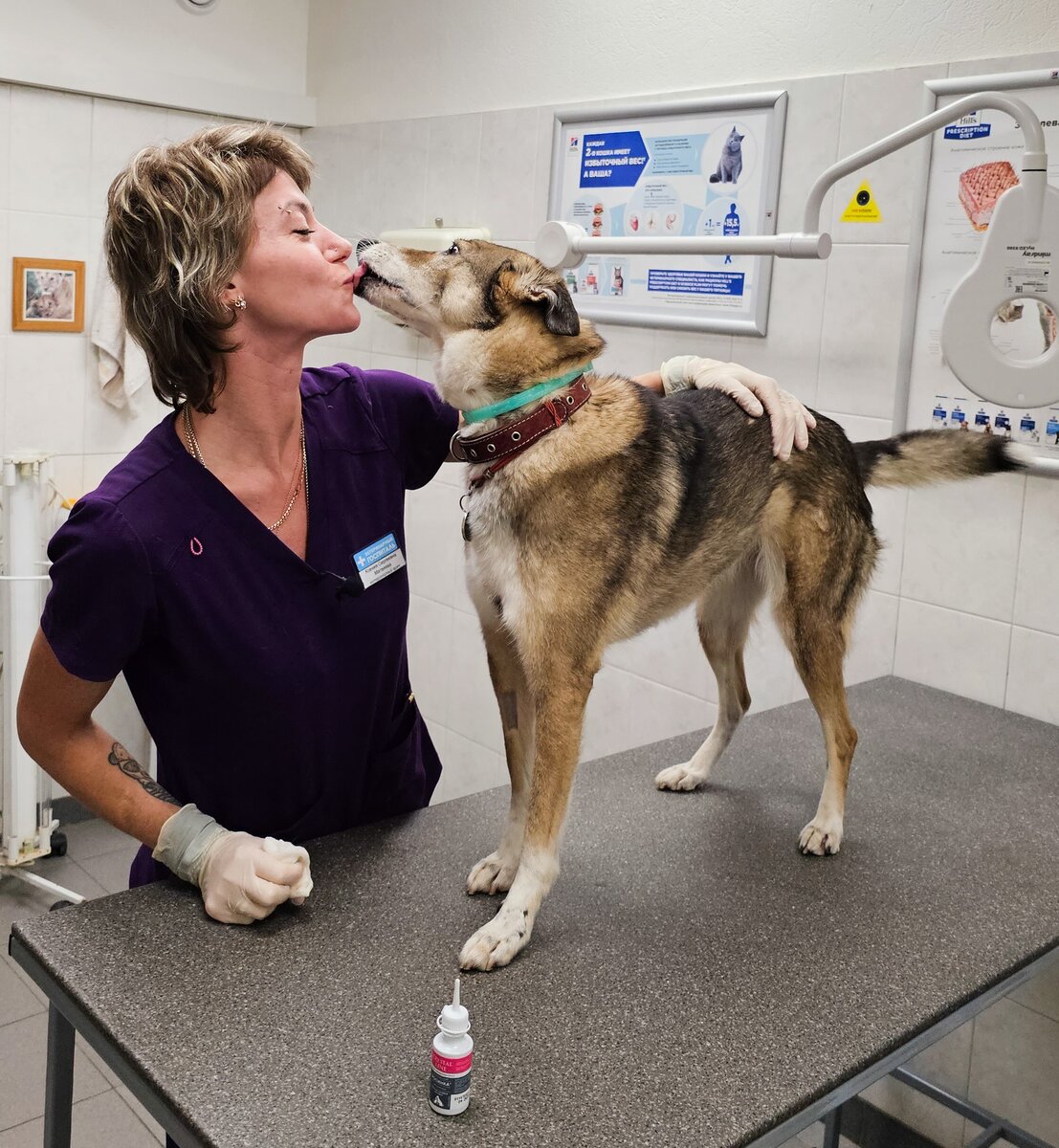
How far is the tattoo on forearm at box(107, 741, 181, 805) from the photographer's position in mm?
1350

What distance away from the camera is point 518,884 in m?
1.28

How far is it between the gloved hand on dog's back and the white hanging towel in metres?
2.39

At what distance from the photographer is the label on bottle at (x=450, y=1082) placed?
97cm

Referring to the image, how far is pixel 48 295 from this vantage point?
11.0ft

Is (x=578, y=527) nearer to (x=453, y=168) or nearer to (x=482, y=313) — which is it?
(x=482, y=313)

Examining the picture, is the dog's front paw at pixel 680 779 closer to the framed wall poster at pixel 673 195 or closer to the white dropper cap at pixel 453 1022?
the white dropper cap at pixel 453 1022

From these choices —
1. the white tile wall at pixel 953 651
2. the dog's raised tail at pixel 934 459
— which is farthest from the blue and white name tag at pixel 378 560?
the white tile wall at pixel 953 651

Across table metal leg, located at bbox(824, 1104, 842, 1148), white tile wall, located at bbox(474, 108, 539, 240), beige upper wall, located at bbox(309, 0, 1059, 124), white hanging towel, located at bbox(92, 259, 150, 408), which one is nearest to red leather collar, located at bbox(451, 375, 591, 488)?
beige upper wall, located at bbox(309, 0, 1059, 124)

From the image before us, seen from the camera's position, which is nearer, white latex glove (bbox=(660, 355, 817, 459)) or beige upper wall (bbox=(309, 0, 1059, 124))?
white latex glove (bbox=(660, 355, 817, 459))

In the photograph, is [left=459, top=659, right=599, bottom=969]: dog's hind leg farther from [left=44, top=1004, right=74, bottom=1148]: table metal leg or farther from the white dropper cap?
[left=44, top=1004, right=74, bottom=1148]: table metal leg

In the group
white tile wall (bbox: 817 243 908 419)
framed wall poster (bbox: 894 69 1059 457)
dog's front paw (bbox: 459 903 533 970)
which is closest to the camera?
dog's front paw (bbox: 459 903 533 970)

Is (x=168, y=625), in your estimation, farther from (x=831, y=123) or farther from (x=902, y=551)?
(x=831, y=123)

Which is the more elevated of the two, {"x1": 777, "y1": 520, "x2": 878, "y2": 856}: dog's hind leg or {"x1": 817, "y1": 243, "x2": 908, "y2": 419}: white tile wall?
{"x1": 817, "y1": 243, "x2": 908, "y2": 419}: white tile wall

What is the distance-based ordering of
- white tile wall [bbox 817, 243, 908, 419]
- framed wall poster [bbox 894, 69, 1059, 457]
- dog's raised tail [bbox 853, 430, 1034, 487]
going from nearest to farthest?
dog's raised tail [bbox 853, 430, 1034, 487]
framed wall poster [bbox 894, 69, 1059, 457]
white tile wall [bbox 817, 243, 908, 419]
